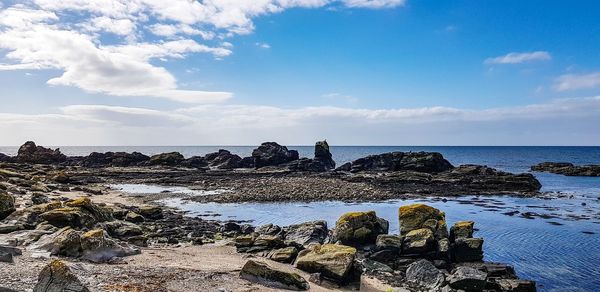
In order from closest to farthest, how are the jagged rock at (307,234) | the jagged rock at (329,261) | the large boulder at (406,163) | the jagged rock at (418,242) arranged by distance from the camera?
the jagged rock at (329,261) < the jagged rock at (418,242) < the jagged rock at (307,234) < the large boulder at (406,163)

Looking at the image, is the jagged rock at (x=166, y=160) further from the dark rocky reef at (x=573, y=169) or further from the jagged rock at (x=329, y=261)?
the dark rocky reef at (x=573, y=169)

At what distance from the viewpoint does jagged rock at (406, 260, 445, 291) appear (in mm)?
17062

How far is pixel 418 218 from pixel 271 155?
73.0m

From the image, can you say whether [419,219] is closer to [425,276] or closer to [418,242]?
[418,242]

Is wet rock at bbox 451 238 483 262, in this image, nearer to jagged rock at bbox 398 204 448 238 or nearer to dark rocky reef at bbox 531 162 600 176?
jagged rock at bbox 398 204 448 238

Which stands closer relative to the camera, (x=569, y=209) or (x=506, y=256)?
(x=506, y=256)

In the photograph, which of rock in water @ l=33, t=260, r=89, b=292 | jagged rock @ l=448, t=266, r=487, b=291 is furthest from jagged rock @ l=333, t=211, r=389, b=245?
rock in water @ l=33, t=260, r=89, b=292

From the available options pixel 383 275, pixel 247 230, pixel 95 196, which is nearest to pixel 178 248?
pixel 247 230

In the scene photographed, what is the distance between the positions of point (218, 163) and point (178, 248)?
3137 inches

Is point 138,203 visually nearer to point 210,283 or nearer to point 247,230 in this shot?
point 247,230

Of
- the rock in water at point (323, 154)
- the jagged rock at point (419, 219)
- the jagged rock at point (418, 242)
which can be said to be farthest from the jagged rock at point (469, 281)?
the rock in water at point (323, 154)

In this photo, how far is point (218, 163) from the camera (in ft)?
329

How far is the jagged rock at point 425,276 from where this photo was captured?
17.1 metres

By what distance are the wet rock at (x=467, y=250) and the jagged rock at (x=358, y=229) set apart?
14.5 feet
